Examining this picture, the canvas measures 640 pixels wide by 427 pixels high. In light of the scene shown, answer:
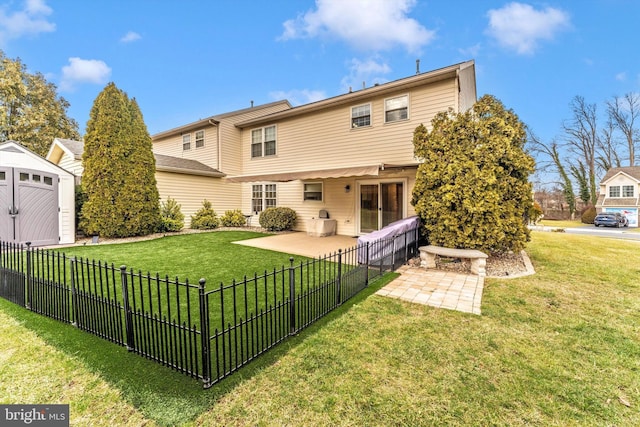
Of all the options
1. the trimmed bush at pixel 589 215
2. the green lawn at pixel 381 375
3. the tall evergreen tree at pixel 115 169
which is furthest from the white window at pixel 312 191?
the trimmed bush at pixel 589 215

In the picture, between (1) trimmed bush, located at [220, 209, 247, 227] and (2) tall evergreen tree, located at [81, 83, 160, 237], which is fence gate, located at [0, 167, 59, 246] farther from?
(1) trimmed bush, located at [220, 209, 247, 227]

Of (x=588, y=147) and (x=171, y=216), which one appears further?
(x=588, y=147)

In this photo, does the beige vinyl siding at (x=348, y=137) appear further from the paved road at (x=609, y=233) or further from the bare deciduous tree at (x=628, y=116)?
the bare deciduous tree at (x=628, y=116)

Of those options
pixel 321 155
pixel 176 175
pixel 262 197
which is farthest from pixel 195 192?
→ pixel 321 155

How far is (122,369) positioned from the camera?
2.76 meters

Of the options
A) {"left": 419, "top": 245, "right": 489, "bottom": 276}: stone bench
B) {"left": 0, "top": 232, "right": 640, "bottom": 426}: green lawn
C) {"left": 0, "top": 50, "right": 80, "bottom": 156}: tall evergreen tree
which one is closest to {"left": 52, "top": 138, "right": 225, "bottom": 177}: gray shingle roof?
{"left": 0, "top": 232, "right": 640, "bottom": 426}: green lawn

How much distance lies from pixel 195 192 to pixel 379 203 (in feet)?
29.9

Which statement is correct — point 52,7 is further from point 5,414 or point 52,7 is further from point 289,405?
point 289,405

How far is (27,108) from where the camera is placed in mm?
22688

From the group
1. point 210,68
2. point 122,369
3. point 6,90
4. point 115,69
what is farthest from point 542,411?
point 6,90

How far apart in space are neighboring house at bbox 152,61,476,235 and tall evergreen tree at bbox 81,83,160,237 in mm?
2978

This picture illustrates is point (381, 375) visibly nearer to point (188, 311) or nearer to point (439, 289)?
point (188, 311)

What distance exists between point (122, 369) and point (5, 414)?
0.78 metres

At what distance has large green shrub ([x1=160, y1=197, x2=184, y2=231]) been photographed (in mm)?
12141
